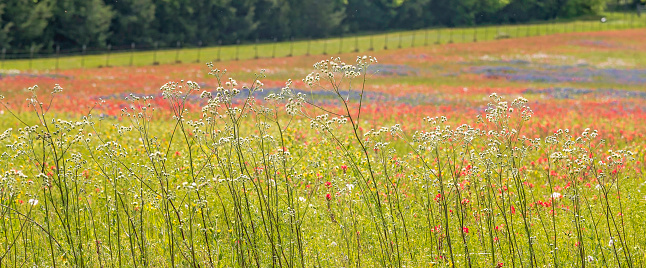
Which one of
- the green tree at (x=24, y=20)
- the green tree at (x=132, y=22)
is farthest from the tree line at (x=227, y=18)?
the green tree at (x=132, y=22)

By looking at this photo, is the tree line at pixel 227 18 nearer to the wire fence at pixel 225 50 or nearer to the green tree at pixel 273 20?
the green tree at pixel 273 20

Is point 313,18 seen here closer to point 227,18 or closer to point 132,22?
point 227,18

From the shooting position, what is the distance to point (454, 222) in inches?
238

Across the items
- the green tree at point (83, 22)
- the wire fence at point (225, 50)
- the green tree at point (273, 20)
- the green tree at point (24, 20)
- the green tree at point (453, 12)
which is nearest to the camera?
the wire fence at point (225, 50)

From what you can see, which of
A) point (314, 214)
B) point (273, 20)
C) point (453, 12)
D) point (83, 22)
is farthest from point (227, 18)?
point (314, 214)

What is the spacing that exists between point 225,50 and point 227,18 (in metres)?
12.6

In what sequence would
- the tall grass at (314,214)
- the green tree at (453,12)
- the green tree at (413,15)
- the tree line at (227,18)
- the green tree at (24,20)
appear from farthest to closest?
the green tree at (453,12) < the green tree at (413,15) < the tree line at (227,18) < the green tree at (24,20) < the tall grass at (314,214)

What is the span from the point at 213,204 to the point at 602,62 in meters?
48.8

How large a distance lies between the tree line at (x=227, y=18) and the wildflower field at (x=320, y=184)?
41241mm

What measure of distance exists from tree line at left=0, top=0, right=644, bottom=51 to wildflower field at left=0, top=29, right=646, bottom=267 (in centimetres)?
4124

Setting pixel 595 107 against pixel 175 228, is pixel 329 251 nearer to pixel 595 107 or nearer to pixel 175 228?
pixel 175 228

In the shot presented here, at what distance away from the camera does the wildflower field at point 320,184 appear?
15.3 feet

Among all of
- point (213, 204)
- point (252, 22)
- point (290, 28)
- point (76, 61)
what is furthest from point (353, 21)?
point (213, 204)

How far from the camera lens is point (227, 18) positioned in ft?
251
